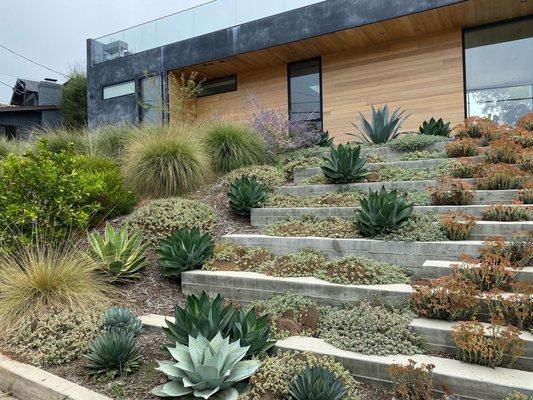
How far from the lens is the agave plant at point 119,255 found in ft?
15.5

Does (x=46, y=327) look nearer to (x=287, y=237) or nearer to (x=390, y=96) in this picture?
(x=287, y=237)

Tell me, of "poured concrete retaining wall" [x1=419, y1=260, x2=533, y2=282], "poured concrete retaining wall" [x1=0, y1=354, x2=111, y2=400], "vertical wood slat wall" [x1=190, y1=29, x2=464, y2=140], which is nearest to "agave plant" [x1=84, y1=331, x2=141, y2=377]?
"poured concrete retaining wall" [x1=0, y1=354, x2=111, y2=400]

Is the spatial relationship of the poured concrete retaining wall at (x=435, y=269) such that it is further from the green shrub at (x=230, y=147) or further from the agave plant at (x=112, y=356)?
the green shrub at (x=230, y=147)

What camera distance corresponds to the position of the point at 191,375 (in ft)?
8.63

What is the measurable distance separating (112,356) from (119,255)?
187cm

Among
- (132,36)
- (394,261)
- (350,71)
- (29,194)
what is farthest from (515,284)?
(132,36)

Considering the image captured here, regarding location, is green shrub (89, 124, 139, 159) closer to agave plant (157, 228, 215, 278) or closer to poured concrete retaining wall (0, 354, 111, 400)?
agave plant (157, 228, 215, 278)

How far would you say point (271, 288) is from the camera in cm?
407

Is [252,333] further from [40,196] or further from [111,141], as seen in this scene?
[111,141]

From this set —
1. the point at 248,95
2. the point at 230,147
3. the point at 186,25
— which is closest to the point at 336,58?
the point at 248,95

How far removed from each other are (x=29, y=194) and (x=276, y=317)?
3.66 m

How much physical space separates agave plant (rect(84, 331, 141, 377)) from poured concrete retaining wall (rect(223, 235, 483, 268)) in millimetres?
2240

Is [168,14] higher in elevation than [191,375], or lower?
higher

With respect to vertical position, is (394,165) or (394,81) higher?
(394,81)
